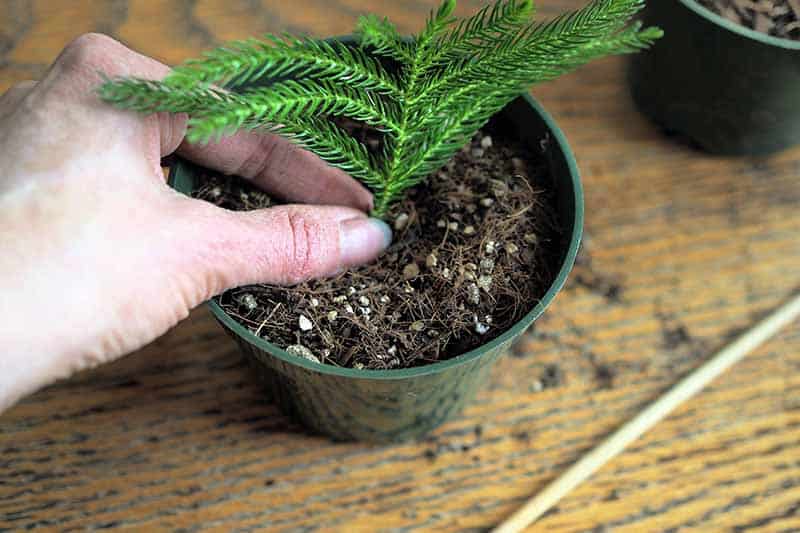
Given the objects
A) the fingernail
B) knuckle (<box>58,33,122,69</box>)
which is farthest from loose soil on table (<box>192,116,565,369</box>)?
knuckle (<box>58,33,122,69</box>)

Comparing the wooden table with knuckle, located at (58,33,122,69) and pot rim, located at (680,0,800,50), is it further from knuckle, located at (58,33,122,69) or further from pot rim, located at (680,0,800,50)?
knuckle, located at (58,33,122,69)

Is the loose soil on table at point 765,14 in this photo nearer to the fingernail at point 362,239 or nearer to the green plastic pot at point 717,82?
the green plastic pot at point 717,82

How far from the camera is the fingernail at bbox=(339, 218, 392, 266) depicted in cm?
66

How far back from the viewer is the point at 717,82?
842 millimetres

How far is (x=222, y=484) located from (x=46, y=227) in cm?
36

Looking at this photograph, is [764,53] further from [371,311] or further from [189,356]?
[189,356]

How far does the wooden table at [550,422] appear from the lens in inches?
30.2

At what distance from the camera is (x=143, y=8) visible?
99 cm

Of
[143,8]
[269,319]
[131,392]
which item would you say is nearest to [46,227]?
[269,319]

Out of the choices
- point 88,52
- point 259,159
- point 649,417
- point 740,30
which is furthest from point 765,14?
point 88,52

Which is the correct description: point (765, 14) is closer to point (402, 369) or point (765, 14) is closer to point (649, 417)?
point (649, 417)

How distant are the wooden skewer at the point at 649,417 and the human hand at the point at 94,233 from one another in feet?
1.18

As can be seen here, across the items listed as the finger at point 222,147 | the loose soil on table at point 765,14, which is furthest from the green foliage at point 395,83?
the loose soil on table at point 765,14

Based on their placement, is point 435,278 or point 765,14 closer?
point 435,278
